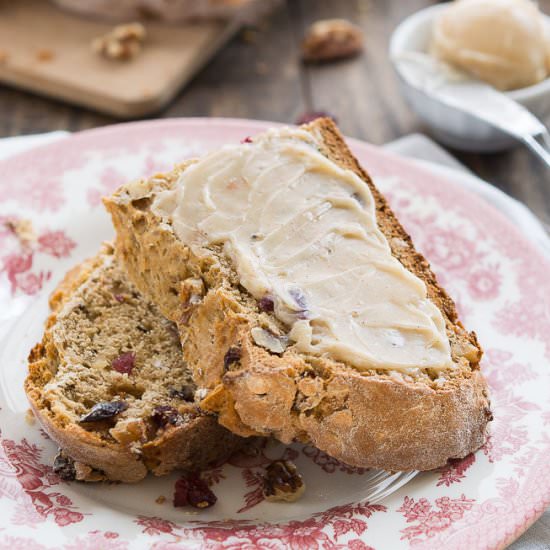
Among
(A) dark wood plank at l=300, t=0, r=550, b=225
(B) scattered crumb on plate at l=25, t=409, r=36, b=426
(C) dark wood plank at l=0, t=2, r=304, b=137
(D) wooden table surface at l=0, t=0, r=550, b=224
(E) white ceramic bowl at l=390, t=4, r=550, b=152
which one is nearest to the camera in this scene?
(B) scattered crumb on plate at l=25, t=409, r=36, b=426

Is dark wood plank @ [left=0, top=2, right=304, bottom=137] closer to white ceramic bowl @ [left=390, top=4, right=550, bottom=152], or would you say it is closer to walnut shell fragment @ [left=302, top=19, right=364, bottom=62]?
walnut shell fragment @ [left=302, top=19, right=364, bottom=62]

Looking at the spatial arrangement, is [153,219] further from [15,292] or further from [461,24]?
[461,24]

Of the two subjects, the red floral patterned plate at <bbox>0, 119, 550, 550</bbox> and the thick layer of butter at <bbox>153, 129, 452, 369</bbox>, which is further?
the thick layer of butter at <bbox>153, 129, 452, 369</bbox>

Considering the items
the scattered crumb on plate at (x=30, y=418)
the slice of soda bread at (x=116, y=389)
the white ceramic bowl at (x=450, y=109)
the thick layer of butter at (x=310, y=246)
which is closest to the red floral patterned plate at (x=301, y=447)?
the scattered crumb on plate at (x=30, y=418)

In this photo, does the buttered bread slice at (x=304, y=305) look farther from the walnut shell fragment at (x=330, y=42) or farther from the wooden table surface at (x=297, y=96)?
the walnut shell fragment at (x=330, y=42)

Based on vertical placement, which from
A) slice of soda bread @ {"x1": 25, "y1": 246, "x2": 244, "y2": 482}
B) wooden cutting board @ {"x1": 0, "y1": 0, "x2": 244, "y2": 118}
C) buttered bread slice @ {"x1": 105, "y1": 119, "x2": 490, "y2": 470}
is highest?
buttered bread slice @ {"x1": 105, "y1": 119, "x2": 490, "y2": 470}

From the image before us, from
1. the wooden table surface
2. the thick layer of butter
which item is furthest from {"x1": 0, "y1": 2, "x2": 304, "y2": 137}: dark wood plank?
the thick layer of butter

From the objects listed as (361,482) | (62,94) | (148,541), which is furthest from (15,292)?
(62,94)

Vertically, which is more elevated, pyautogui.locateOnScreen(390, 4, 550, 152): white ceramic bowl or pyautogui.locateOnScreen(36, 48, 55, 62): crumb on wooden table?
pyautogui.locateOnScreen(36, 48, 55, 62): crumb on wooden table
